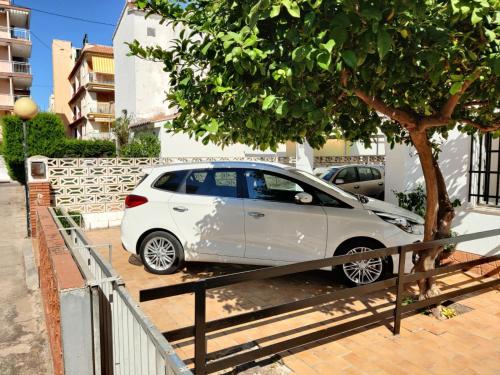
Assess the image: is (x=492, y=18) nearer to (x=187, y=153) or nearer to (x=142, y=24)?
(x=187, y=153)

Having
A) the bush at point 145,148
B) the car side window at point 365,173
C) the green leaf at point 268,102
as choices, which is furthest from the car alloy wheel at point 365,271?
the bush at point 145,148

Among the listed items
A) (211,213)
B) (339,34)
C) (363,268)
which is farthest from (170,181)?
(339,34)

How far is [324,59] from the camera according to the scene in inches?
99.8

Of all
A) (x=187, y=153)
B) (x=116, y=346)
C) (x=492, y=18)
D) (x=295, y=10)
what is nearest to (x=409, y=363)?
(x=116, y=346)

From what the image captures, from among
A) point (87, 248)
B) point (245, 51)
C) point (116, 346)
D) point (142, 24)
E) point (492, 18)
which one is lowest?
point (116, 346)

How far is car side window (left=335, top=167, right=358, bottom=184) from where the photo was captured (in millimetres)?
12812

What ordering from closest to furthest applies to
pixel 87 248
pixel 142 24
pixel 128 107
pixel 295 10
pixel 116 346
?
pixel 116 346 → pixel 295 10 → pixel 87 248 → pixel 142 24 → pixel 128 107

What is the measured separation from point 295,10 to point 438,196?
3.36 metres

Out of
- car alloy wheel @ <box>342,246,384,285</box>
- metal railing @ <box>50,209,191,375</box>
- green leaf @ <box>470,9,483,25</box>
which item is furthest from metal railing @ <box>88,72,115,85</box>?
green leaf @ <box>470,9,483,25</box>

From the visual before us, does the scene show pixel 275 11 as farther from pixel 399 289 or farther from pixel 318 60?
pixel 399 289

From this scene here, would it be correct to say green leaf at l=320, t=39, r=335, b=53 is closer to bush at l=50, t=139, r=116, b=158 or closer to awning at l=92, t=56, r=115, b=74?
bush at l=50, t=139, r=116, b=158

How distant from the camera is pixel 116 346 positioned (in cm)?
235

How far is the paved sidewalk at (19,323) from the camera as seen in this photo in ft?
13.2

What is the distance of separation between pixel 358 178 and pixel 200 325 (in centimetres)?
1096
